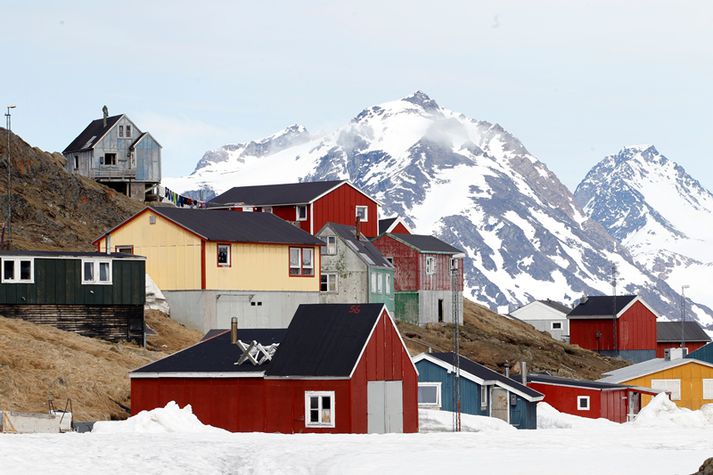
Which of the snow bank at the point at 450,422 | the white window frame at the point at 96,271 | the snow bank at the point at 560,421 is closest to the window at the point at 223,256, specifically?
the white window frame at the point at 96,271

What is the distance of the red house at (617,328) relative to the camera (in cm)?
13200

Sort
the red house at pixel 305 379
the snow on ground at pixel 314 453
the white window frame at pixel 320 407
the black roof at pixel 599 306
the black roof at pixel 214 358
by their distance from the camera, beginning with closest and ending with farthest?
the snow on ground at pixel 314 453 < the white window frame at pixel 320 407 < the red house at pixel 305 379 < the black roof at pixel 214 358 < the black roof at pixel 599 306

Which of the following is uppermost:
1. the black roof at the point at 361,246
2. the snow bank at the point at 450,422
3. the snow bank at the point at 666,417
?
the black roof at the point at 361,246

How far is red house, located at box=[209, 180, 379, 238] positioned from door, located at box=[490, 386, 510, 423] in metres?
33.6

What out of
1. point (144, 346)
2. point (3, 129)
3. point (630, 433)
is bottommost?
point (630, 433)

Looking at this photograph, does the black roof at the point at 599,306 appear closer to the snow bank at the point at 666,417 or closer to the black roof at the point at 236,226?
the snow bank at the point at 666,417

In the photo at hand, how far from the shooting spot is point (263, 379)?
5603cm

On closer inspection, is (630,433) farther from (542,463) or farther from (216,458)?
(216,458)

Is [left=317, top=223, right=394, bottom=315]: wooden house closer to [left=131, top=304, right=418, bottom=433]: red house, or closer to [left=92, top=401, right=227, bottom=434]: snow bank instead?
[left=131, top=304, right=418, bottom=433]: red house

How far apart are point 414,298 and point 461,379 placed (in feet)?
111

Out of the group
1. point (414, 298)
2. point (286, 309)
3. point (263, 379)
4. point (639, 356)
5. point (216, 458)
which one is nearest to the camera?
point (216, 458)

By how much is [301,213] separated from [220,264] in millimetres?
24964

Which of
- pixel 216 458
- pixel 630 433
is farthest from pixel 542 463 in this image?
pixel 630 433

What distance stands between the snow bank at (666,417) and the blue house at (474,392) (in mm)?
9010
